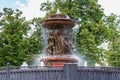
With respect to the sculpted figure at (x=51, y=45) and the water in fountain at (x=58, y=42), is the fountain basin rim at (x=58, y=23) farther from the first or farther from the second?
the sculpted figure at (x=51, y=45)

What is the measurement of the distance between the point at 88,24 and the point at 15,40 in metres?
6.21

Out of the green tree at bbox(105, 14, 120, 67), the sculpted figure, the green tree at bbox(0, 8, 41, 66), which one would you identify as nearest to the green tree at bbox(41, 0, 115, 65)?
the green tree at bbox(105, 14, 120, 67)

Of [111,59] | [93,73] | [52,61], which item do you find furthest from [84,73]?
[111,59]

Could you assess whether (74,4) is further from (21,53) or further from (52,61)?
(52,61)

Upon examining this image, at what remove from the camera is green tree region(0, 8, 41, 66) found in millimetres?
28703

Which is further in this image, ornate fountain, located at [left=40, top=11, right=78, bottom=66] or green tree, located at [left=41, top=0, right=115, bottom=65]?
green tree, located at [left=41, top=0, right=115, bottom=65]

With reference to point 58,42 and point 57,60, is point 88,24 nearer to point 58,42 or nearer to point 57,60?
point 58,42

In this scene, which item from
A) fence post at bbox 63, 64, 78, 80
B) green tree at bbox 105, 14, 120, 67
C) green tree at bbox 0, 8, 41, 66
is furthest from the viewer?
green tree at bbox 105, 14, 120, 67

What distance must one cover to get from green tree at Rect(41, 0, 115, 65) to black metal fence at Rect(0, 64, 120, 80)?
554 inches

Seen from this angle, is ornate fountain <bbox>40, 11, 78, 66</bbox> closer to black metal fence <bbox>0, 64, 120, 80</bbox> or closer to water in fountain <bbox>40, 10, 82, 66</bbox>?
water in fountain <bbox>40, 10, 82, 66</bbox>

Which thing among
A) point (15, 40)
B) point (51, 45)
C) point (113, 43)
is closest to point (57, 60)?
point (51, 45)

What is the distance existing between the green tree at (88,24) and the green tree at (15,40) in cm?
294

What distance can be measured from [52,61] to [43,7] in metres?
14.5

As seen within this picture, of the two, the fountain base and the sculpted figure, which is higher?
the sculpted figure
